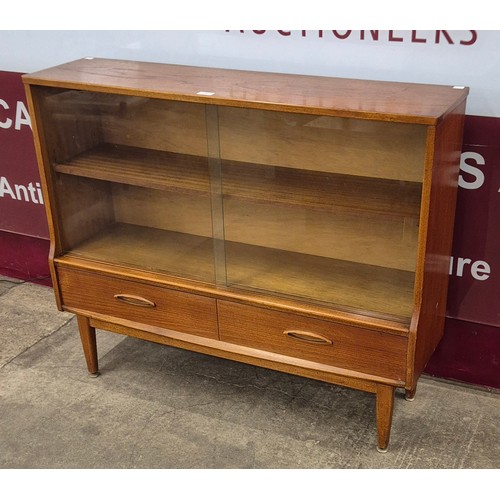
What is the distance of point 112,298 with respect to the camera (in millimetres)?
2906

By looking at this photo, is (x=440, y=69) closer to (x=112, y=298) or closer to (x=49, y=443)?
(x=112, y=298)

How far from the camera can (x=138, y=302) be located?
2857 mm

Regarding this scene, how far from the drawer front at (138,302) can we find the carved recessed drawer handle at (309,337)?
310 mm

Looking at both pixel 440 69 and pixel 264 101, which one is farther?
pixel 440 69

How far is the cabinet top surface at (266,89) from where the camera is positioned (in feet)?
7.25

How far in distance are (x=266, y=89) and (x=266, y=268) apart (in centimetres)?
67

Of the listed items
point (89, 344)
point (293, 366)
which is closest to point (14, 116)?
point (89, 344)

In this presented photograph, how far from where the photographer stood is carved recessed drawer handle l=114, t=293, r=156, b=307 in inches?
111

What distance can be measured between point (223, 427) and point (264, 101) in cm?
128

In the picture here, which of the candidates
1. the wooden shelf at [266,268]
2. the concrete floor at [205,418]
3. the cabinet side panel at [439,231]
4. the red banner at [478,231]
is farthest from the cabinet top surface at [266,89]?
the concrete floor at [205,418]

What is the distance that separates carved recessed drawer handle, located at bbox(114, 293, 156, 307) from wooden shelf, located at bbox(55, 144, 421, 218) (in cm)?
44

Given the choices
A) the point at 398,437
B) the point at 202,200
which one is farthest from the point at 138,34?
the point at 398,437

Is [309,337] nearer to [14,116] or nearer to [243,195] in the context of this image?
[243,195]

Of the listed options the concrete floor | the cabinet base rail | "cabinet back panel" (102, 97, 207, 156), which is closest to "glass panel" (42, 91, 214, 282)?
"cabinet back panel" (102, 97, 207, 156)
